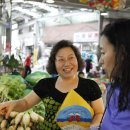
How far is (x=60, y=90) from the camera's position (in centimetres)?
195

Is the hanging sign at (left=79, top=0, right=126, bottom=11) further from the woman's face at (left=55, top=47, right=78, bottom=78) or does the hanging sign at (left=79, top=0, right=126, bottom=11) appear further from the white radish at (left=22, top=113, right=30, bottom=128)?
the white radish at (left=22, top=113, right=30, bottom=128)

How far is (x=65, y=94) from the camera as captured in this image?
1920mm

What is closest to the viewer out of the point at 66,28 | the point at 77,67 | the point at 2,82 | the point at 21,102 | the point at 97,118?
the point at 97,118

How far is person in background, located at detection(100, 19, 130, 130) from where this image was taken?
1091 mm

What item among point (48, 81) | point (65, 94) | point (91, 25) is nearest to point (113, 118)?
point (65, 94)

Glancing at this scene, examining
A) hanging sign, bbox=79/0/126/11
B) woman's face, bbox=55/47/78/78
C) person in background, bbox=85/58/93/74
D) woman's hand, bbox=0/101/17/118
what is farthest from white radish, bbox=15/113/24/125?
person in background, bbox=85/58/93/74

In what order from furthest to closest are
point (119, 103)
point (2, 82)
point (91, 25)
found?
point (91, 25) < point (2, 82) < point (119, 103)

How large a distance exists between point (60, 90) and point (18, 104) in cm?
29

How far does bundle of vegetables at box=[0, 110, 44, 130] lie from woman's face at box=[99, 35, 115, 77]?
1.02 metres

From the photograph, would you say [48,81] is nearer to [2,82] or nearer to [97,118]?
[97,118]

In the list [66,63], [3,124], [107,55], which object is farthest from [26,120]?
[107,55]

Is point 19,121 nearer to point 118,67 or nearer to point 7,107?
point 7,107

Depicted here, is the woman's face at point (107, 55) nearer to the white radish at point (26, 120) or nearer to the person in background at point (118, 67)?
the person in background at point (118, 67)

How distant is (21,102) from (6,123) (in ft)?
0.70
